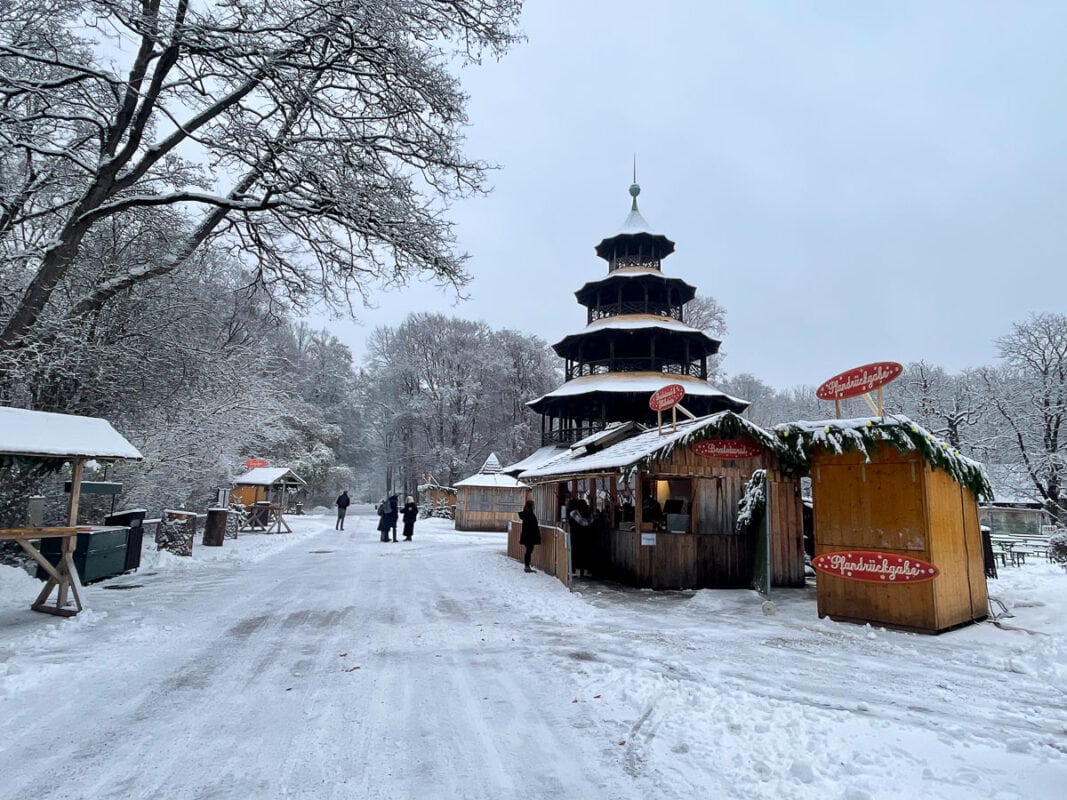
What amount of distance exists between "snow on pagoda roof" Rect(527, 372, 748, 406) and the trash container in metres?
18.8

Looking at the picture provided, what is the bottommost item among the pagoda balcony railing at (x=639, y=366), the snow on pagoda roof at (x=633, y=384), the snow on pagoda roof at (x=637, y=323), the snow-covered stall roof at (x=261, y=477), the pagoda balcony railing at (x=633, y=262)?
the snow-covered stall roof at (x=261, y=477)

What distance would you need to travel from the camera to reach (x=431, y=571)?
46.0 ft

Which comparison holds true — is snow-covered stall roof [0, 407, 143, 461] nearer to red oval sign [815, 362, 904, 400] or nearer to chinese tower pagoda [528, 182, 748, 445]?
red oval sign [815, 362, 904, 400]

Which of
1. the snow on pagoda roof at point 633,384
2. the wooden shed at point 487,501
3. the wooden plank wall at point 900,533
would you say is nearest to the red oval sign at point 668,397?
the wooden plank wall at point 900,533

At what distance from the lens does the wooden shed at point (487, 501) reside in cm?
3139

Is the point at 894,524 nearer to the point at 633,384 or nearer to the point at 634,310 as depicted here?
the point at 633,384

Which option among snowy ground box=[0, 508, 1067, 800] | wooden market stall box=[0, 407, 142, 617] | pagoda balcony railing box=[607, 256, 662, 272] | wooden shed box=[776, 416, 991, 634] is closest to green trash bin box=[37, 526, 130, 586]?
snowy ground box=[0, 508, 1067, 800]

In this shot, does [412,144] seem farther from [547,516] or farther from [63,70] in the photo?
[547,516]

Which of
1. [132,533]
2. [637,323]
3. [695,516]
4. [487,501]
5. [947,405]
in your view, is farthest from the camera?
[947,405]

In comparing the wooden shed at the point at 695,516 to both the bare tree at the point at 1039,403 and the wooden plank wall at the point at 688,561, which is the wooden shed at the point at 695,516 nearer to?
the wooden plank wall at the point at 688,561

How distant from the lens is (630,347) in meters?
31.1

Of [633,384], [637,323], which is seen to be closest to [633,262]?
[637,323]

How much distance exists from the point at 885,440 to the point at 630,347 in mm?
23354

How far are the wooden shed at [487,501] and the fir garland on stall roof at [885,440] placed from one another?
74.8ft
